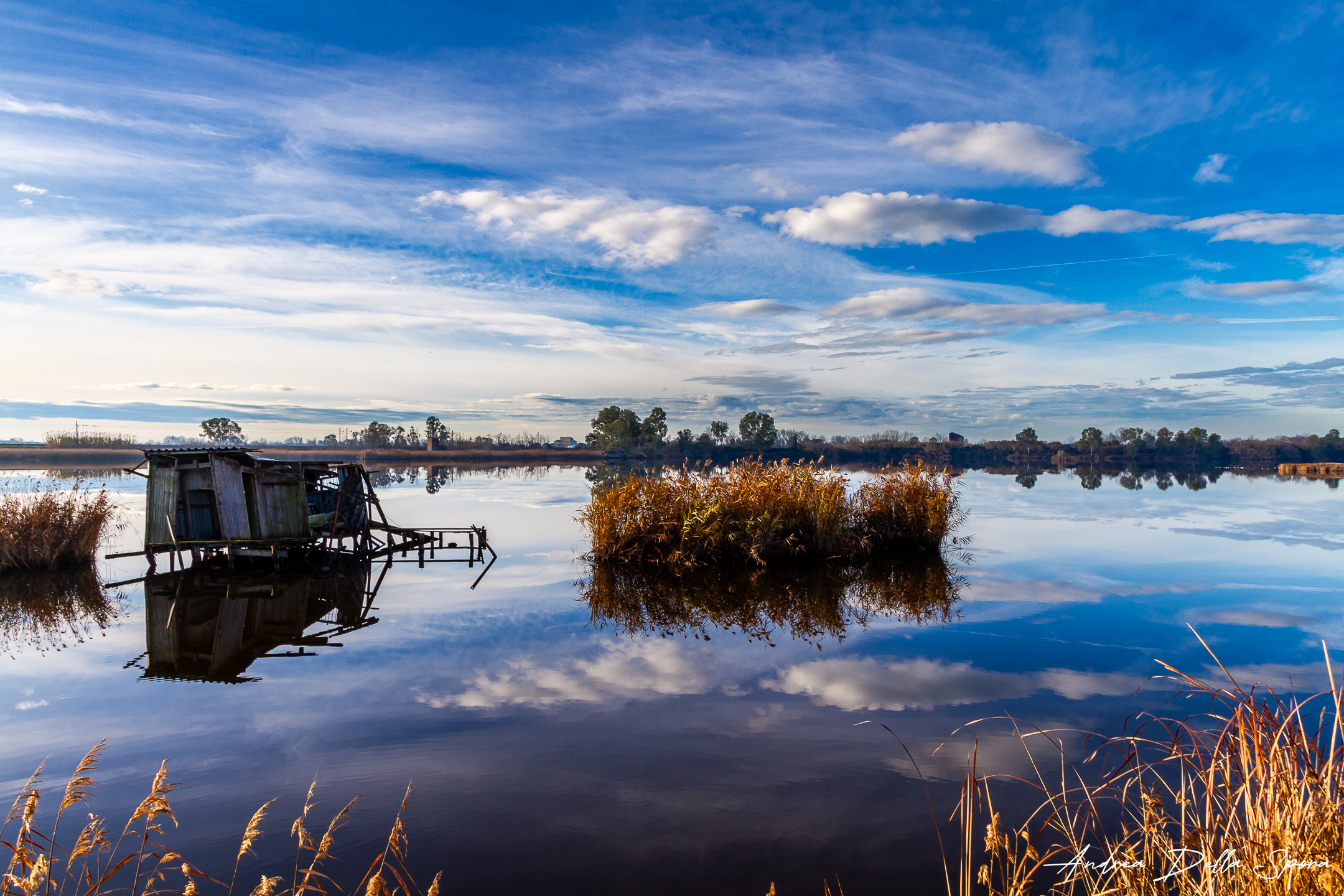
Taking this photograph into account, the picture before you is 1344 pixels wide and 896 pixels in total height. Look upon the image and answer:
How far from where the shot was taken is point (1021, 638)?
11.7 metres

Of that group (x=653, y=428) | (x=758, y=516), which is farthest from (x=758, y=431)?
(x=758, y=516)

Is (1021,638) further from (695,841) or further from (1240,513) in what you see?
(1240,513)

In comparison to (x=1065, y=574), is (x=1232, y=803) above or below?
above

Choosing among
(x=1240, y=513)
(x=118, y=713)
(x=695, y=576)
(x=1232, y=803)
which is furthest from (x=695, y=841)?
(x=1240, y=513)

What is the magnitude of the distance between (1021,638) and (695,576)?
6.87m

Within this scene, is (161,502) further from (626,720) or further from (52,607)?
(626,720)

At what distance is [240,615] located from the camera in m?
13.4

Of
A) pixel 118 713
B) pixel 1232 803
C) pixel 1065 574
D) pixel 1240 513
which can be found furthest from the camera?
pixel 1240 513

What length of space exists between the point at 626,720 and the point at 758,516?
32.0ft

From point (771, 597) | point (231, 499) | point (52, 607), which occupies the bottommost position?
point (52, 607)

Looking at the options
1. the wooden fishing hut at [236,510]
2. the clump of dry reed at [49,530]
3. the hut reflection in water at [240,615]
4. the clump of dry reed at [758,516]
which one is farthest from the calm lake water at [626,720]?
the clump of dry reed at [49,530]

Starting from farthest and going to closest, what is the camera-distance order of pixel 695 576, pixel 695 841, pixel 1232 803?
pixel 695 576 → pixel 695 841 → pixel 1232 803

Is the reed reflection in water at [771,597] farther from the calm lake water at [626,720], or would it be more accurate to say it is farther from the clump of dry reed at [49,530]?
the clump of dry reed at [49,530]

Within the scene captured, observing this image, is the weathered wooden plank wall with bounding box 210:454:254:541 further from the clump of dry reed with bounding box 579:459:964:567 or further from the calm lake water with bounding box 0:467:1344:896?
the clump of dry reed with bounding box 579:459:964:567
